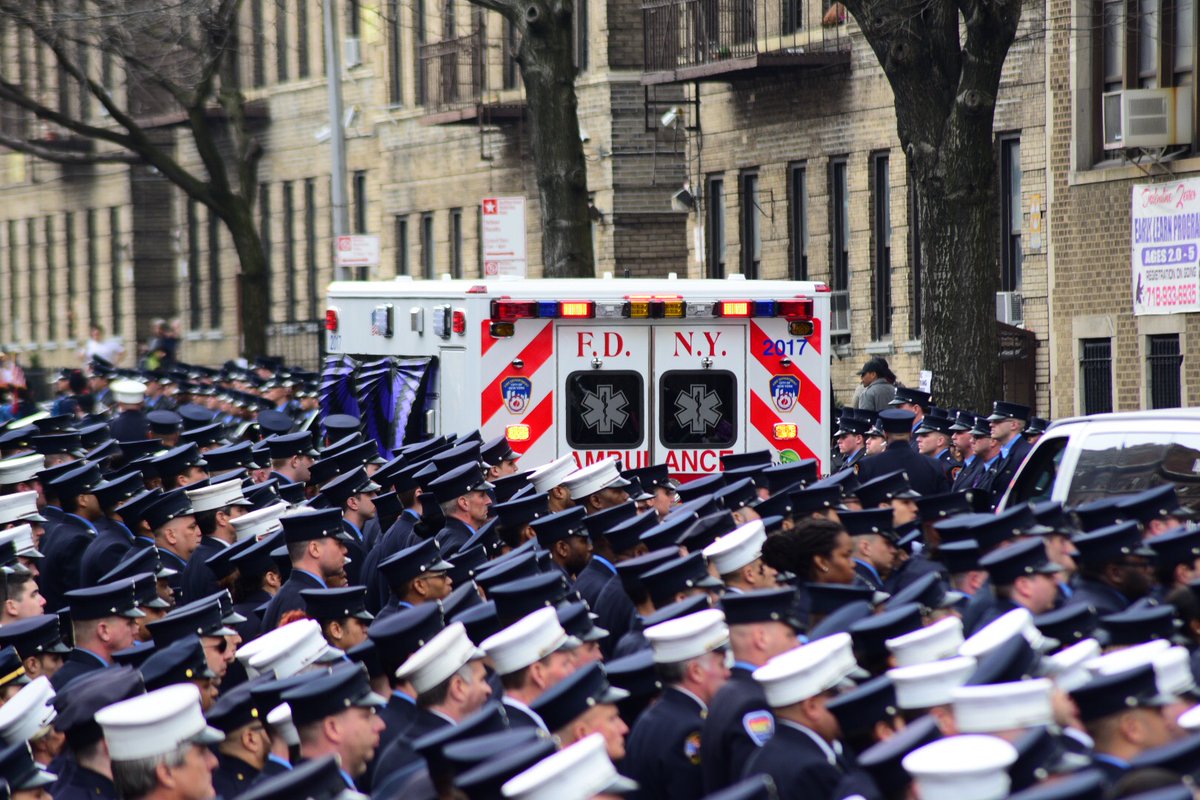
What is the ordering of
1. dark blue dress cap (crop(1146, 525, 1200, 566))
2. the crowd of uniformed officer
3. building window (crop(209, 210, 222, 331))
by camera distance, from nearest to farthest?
the crowd of uniformed officer < dark blue dress cap (crop(1146, 525, 1200, 566)) < building window (crop(209, 210, 222, 331))

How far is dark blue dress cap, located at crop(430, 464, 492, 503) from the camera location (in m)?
11.3

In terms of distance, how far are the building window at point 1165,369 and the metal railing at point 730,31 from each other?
7.04m

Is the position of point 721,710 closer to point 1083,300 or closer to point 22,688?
point 22,688

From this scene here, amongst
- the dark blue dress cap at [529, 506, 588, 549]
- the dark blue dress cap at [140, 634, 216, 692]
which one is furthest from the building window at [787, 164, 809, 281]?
the dark blue dress cap at [140, 634, 216, 692]

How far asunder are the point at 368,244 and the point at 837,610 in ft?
68.3

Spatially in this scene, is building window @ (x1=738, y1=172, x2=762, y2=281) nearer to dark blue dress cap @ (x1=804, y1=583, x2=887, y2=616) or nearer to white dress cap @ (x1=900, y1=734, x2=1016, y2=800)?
dark blue dress cap @ (x1=804, y1=583, x2=887, y2=616)

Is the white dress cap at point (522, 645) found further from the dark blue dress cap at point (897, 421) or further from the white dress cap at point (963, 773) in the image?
the dark blue dress cap at point (897, 421)

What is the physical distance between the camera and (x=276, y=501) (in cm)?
1223

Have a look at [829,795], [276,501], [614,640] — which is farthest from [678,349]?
[829,795]

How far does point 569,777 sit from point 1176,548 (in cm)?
406

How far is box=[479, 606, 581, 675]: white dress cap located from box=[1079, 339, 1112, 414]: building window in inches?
632

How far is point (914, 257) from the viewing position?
83.5ft

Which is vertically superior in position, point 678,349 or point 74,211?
point 74,211

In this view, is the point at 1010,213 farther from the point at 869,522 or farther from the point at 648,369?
the point at 869,522
